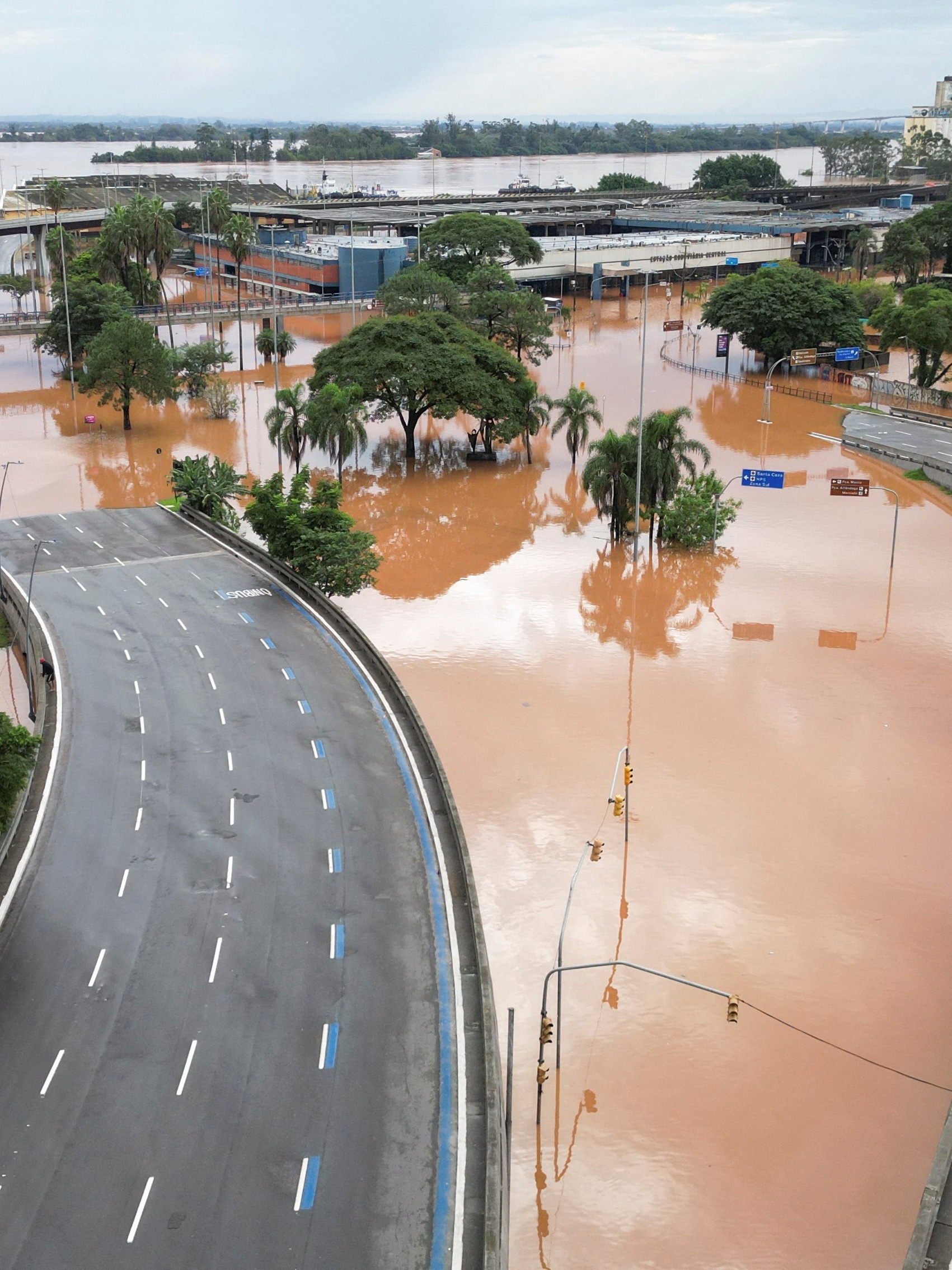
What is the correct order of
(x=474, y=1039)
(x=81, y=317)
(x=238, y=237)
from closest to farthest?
(x=474, y=1039)
(x=81, y=317)
(x=238, y=237)

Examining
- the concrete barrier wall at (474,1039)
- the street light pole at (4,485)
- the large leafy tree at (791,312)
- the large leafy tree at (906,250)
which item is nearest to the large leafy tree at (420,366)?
the street light pole at (4,485)

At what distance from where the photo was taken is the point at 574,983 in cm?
2753

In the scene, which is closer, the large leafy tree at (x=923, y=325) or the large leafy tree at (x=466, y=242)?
the large leafy tree at (x=923, y=325)

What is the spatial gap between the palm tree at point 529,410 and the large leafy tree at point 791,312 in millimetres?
26552

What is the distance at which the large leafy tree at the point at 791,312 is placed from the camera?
289 feet

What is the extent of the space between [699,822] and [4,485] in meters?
44.1

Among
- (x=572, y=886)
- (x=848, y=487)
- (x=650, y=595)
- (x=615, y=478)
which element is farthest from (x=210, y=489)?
(x=572, y=886)

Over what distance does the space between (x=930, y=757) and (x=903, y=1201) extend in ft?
58.0

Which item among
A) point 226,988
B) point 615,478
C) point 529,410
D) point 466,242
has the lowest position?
point 226,988

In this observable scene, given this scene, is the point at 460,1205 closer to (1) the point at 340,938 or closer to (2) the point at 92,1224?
(2) the point at 92,1224

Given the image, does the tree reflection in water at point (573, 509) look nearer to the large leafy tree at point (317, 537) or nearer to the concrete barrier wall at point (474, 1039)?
the large leafy tree at point (317, 537)

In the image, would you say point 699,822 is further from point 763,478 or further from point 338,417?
point 338,417

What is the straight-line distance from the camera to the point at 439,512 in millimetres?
62188

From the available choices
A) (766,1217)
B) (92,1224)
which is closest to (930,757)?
(766,1217)
